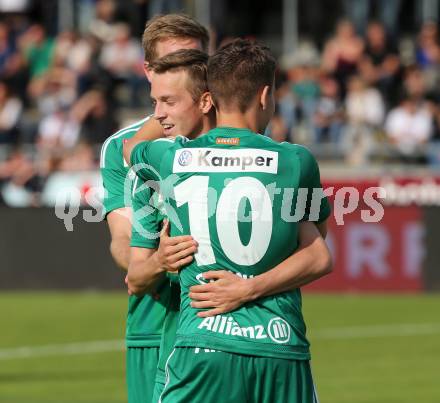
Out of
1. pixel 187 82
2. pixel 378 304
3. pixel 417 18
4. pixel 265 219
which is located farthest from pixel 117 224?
pixel 417 18

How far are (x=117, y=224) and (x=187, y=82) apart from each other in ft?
2.66

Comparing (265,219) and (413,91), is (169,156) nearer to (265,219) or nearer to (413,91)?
(265,219)

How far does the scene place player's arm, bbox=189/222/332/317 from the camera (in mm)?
4809

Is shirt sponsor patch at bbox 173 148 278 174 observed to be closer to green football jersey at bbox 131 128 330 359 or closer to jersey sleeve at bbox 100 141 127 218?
green football jersey at bbox 131 128 330 359

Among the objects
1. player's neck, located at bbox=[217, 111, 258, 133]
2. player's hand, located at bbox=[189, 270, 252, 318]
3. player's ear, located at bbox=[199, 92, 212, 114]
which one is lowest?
player's hand, located at bbox=[189, 270, 252, 318]

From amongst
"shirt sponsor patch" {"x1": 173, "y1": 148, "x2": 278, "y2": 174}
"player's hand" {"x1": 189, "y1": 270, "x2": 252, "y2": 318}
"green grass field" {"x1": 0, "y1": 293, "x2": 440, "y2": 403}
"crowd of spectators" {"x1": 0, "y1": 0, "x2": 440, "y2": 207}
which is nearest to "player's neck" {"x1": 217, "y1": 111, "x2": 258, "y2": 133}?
"shirt sponsor patch" {"x1": 173, "y1": 148, "x2": 278, "y2": 174}

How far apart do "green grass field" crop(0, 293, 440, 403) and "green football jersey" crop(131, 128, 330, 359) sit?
19.5 feet

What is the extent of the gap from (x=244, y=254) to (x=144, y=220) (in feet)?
1.97

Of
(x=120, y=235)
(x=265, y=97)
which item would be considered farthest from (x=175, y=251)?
(x=120, y=235)

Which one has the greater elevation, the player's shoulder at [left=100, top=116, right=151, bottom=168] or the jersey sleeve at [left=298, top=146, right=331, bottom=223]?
the player's shoulder at [left=100, top=116, right=151, bottom=168]

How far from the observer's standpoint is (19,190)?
→ 21219 mm

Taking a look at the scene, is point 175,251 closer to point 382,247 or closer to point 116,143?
point 116,143

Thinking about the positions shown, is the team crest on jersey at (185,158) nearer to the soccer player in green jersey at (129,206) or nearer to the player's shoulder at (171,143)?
the player's shoulder at (171,143)

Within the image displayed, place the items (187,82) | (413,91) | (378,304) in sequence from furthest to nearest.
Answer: (413,91), (378,304), (187,82)
